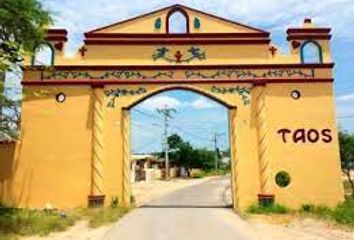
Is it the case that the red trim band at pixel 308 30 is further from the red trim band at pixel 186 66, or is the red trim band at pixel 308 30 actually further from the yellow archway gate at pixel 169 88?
the red trim band at pixel 186 66

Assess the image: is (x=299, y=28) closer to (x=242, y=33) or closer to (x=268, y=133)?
(x=242, y=33)

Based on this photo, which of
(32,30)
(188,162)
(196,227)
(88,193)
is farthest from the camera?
(188,162)

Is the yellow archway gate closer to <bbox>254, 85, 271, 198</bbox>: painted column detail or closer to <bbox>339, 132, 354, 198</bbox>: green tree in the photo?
<bbox>254, 85, 271, 198</bbox>: painted column detail

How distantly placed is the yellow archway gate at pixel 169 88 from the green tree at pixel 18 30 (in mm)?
2765

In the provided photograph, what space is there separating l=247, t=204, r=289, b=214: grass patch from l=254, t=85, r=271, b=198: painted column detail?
0.55 m

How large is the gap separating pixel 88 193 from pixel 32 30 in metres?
5.97

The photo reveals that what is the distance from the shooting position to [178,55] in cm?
1966

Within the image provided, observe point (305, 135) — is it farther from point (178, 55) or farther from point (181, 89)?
point (178, 55)

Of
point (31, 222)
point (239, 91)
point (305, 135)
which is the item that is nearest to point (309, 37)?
point (239, 91)

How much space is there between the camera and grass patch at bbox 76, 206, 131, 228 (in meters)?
15.9

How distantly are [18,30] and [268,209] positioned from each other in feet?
30.7

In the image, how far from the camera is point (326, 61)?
19578 mm

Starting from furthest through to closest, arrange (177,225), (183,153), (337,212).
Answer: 1. (183,153)
2. (337,212)
3. (177,225)

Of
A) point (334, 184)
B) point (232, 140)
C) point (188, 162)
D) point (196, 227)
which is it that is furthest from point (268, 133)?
point (188, 162)
